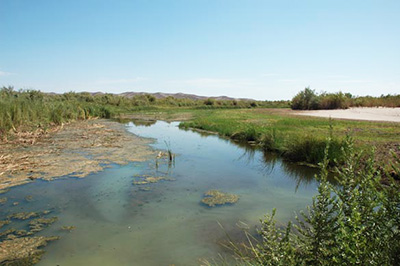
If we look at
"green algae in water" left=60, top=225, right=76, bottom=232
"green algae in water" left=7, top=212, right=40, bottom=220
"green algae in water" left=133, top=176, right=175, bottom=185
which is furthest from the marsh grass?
"green algae in water" left=133, top=176, right=175, bottom=185

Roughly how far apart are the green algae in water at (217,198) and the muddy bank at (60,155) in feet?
11.3

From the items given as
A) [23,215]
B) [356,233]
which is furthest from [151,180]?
[356,233]

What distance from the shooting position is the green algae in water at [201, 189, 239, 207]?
18.3 ft

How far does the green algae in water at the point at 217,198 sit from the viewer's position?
5.57 metres

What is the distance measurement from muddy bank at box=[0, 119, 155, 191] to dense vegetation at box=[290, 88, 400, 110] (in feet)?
74.4

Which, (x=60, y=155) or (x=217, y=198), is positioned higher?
(x=60, y=155)

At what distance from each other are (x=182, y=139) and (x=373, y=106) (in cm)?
2398

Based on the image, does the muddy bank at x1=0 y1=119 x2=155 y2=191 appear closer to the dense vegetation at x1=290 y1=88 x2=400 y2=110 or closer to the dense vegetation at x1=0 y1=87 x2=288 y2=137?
the dense vegetation at x1=0 y1=87 x2=288 y2=137

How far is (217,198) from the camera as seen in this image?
19.0ft

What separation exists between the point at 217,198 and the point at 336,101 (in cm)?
2675

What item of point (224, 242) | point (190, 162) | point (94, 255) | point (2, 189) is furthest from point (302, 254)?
point (190, 162)

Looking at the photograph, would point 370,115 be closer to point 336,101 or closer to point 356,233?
point 336,101

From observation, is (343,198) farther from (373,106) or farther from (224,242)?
(373,106)

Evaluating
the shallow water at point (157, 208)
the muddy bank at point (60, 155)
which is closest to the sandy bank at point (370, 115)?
the shallow water at point (157, 208)
